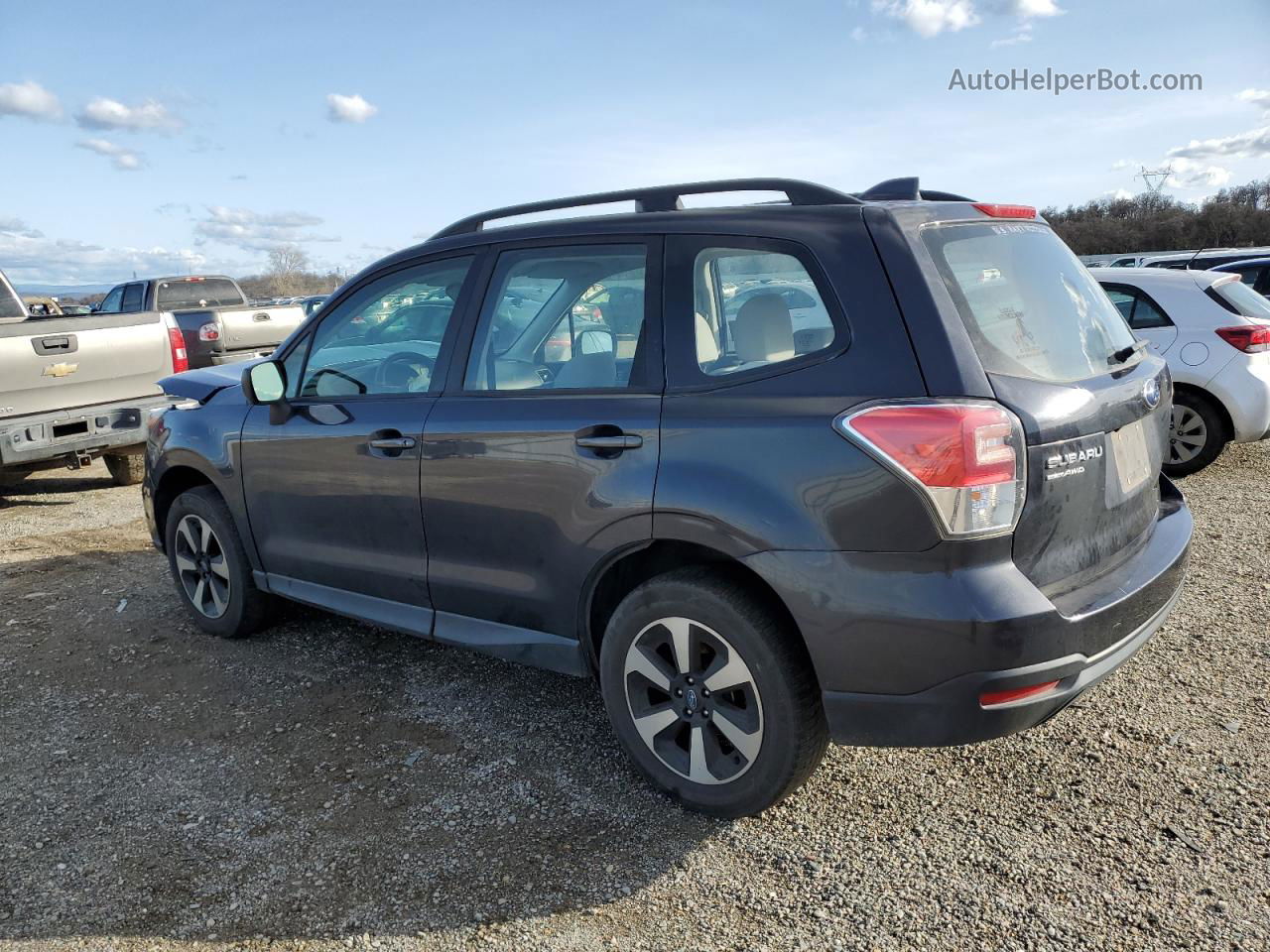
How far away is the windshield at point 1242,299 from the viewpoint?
7012 mm

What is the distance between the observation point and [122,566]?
6.00 metres

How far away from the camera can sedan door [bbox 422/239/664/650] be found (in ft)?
9.79

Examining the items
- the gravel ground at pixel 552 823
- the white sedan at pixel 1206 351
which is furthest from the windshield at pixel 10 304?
the white sedan at pixel 1206 351

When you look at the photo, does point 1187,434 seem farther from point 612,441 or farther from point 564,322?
point 612,441

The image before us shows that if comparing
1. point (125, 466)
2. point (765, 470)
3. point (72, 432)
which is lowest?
point (125, 466)

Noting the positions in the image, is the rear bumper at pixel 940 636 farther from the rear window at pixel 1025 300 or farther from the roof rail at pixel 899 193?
the roof rail at pixel 899 193

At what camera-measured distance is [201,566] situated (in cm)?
466

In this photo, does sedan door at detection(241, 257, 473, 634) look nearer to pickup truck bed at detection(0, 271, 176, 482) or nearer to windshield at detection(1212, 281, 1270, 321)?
pickup truck bed at detection(0, 271, 176, 482)

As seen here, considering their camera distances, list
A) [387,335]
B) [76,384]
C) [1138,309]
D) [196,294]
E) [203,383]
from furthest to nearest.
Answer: [196,294]
[76,384]
[1138,309]
[203,383]
[387,335]

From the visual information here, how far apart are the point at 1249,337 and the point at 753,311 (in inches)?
223

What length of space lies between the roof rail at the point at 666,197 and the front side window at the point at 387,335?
0.59ft

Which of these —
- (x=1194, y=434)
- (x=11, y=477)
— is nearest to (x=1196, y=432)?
(x=1194, y=434)

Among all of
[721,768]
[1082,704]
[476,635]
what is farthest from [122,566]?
[1082,704]

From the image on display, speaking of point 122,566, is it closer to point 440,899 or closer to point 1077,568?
point 440,899
